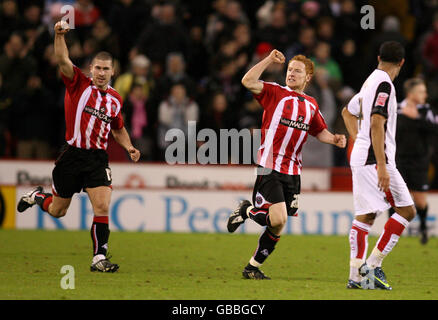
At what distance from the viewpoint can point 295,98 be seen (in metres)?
8.70

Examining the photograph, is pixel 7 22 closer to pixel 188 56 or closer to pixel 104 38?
pixel 104 38

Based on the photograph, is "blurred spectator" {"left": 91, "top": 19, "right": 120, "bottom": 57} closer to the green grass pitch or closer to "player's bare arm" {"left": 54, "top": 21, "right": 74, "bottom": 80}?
the green grass pitch

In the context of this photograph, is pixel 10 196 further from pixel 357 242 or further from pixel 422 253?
pixel 357 242

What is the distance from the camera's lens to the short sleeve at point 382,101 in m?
7.66

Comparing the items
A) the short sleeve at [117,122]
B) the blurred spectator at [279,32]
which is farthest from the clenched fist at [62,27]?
the blurred spectator at [279,32]

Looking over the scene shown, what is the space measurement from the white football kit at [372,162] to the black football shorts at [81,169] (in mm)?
2705

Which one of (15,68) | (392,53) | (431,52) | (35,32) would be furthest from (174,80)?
(392,53)

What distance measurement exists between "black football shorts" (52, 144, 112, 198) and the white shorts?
2720mm

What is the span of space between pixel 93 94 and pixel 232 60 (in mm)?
7357

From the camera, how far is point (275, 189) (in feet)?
28.0

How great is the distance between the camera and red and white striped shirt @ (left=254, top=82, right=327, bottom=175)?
8.62 metres

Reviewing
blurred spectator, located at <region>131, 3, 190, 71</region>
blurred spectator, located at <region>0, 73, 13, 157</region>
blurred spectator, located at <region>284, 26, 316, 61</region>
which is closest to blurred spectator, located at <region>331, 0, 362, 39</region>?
blurred spectator, located at <region>284, 26, 316, 61</region>

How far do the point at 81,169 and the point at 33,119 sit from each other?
6.54 m
